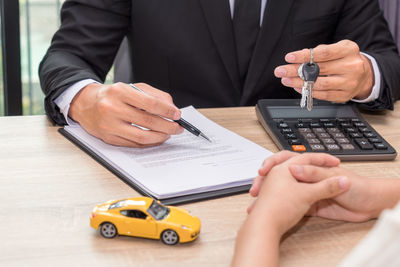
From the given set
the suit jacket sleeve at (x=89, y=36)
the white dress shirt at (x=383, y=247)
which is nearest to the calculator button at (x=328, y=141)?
the suit jacket sleeve at (x=89, y=36)

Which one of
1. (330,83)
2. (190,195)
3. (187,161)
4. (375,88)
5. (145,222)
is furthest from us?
(375,88)

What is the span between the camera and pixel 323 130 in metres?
1.05

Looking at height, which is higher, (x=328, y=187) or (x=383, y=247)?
(x=383, y=247)

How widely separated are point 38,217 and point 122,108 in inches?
12.3

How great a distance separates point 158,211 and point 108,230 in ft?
0.22

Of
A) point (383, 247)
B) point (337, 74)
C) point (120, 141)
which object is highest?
point (383, 247)

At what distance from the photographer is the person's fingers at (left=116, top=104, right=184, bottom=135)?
3.18 ft

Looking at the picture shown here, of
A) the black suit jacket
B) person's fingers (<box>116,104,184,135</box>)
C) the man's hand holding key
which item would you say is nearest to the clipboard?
person's fingers (<box>116,104,184,135</box>)

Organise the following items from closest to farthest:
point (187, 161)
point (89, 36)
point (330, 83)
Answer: point (187, 161), point (330, 83), point (89, 36)

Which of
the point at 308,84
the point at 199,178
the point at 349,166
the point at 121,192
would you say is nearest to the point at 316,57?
the point at 308,84

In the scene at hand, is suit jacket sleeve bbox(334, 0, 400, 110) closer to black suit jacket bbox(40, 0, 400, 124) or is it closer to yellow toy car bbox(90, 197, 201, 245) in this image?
black suit jacket bbox(40, 0, 400, 124)

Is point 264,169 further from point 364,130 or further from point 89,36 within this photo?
point 89,36

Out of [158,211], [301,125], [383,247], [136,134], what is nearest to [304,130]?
[301,125]

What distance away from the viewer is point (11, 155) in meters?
0.96
